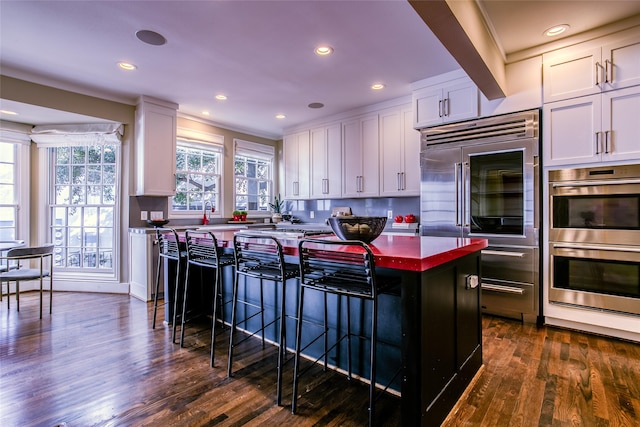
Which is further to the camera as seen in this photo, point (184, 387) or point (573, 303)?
point (573, 303)

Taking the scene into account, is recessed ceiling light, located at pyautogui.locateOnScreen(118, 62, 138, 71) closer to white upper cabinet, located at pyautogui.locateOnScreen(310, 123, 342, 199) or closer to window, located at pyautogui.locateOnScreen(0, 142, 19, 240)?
window, located at pyautogui.locateOnScreen(0, 142, 19, 240)

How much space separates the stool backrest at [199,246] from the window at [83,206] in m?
2.57

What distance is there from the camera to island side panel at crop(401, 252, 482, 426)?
1.43 metres

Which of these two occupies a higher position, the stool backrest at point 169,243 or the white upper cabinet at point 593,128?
the white upper cabinet at point 593,128

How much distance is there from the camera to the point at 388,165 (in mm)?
4465

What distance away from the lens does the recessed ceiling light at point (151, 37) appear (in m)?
2.70

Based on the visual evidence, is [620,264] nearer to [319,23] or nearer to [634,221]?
[634,221]

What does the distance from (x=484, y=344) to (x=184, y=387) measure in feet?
7.45

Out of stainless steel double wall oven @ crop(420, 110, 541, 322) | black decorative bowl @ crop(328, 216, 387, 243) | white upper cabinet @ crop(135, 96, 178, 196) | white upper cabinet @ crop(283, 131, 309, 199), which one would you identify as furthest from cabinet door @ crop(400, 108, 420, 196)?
white upper cabinet @ crop(135, 96, 178, 196)

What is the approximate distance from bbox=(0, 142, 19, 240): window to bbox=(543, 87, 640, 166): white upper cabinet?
6.40 meters

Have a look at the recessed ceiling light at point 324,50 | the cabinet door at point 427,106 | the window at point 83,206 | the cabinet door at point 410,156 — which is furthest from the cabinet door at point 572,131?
the window at point 83,206

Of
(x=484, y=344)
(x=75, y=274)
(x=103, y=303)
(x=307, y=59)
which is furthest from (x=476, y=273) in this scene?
(x=75, y=274)

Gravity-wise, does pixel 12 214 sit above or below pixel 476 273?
above

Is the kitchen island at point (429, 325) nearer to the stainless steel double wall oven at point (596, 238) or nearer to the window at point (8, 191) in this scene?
the stainless steel double wall oven at point (596, 238)
